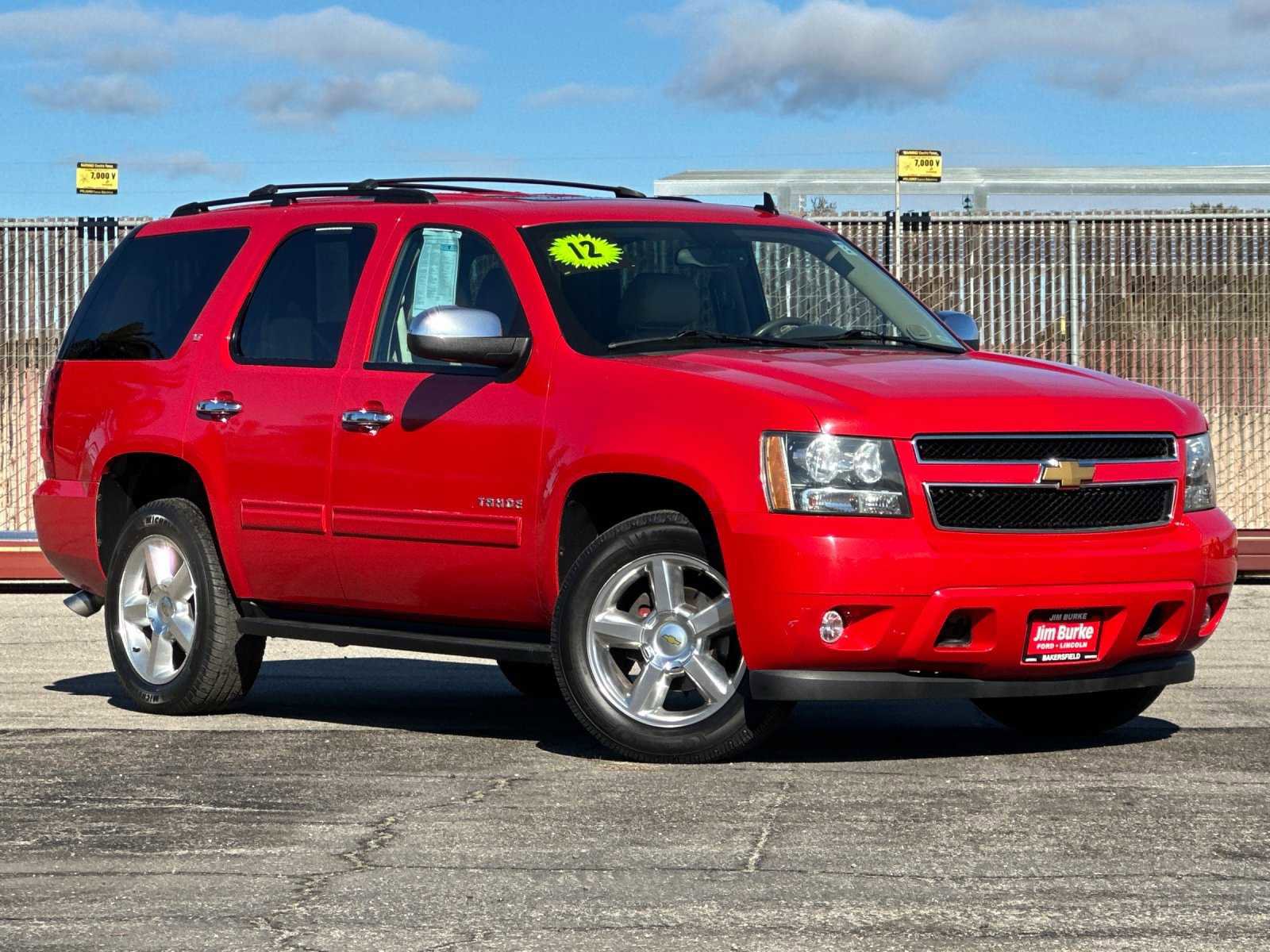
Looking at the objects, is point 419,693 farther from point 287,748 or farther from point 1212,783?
point 1212,783

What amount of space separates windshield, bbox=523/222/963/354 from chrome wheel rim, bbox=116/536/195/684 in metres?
2.06

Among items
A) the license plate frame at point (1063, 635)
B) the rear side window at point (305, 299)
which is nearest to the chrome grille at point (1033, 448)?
the license plate frame at point (1063, 635)

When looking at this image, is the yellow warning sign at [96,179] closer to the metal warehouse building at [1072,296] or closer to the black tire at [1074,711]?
the metal warehouse building at [1072,296]

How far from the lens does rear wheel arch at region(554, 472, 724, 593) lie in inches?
290

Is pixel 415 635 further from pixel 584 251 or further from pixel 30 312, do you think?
pixel 30 312

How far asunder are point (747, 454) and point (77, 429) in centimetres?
366

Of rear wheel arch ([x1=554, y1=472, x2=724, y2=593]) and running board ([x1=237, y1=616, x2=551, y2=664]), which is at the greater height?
rear wheel arch ([x1=554, y1=472, x2=724, y2=593])

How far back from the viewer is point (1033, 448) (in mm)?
7039

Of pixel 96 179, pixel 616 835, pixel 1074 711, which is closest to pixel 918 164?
pixel 96 179

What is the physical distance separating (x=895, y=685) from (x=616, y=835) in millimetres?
1299

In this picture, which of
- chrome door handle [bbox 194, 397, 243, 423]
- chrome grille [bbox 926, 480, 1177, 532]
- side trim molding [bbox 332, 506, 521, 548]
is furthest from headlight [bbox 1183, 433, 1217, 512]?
chrome door handle [bbox 194, 397, 243, 423]

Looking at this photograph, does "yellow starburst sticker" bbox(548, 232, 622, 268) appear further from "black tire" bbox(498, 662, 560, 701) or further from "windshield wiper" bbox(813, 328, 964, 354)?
"black tire" bbox(498, 662, 560, 701)

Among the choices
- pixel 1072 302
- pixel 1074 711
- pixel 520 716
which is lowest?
pixel 520 716

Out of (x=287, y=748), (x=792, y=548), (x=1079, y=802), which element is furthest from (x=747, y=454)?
(x=287, y=748)
